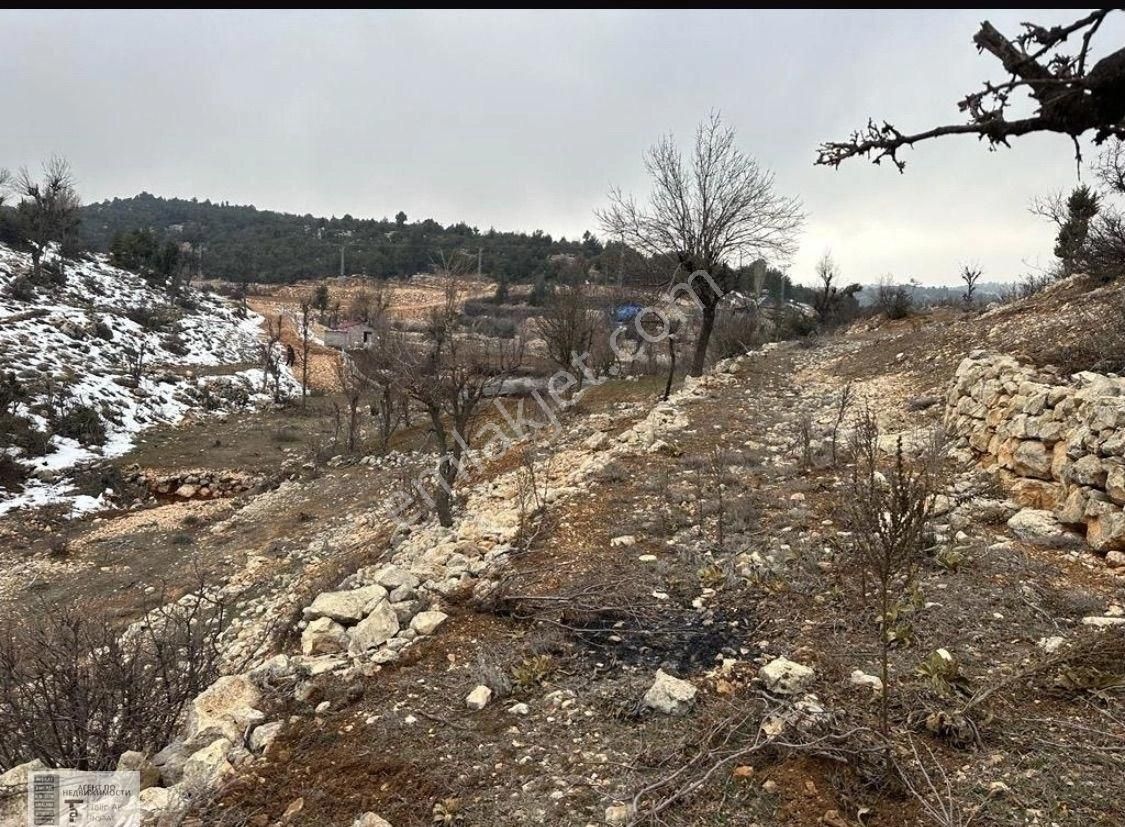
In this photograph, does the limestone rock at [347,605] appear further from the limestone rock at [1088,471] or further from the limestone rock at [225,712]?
the limestone rock at [1088,471]

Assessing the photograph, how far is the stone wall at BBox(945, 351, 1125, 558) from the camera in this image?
4.48 meters

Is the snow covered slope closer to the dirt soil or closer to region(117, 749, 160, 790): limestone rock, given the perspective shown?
region(117, 749, 160, 790): limestone rock

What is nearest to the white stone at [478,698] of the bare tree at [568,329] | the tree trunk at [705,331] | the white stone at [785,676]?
the white stone at [785,676]

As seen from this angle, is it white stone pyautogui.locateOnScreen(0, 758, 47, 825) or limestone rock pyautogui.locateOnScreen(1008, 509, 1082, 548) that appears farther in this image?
limestone rock pyautogui.locateOnScreen(1008, 509, 1082, 548)

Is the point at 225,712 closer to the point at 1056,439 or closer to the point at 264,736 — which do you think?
the point at 264,736

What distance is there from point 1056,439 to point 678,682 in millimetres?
4382

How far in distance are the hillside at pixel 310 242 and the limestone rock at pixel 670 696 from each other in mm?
49659

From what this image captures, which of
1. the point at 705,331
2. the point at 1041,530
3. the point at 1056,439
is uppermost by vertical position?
the point at 705,331

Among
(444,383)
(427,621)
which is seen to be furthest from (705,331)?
A: (427,621)

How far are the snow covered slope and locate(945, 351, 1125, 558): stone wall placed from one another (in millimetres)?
16398

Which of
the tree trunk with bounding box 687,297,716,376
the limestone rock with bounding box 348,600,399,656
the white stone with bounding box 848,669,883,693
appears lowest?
the limestone rock with bounding box 348,600,399,656

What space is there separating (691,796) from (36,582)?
440 inches

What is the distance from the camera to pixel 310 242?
64.8 metres

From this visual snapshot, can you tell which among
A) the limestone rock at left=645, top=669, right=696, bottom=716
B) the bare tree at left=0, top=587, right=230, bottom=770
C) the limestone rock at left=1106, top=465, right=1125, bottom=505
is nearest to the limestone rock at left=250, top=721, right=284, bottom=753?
the bare tree at left=0, top=587, right=230, bottom=770
